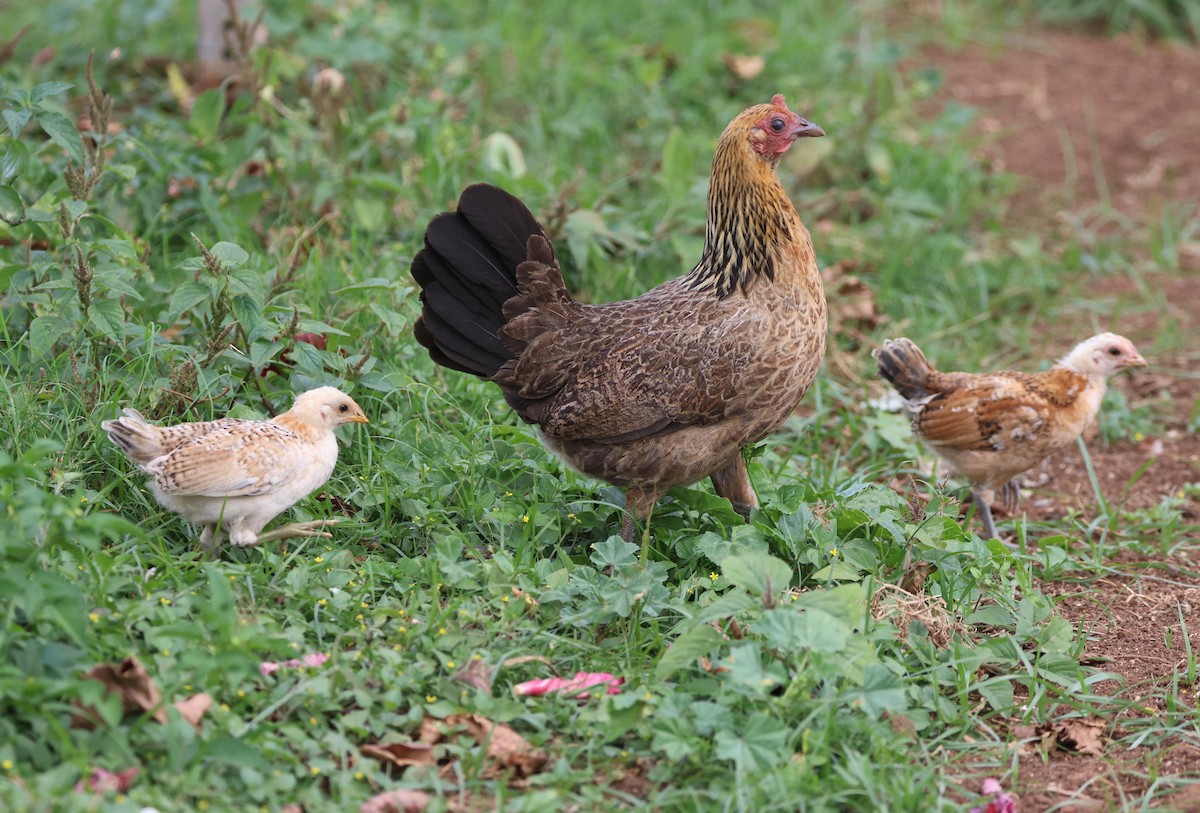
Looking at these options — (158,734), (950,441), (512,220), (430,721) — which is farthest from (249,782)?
(950,441)

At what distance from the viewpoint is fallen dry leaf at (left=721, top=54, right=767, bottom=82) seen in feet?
27.1

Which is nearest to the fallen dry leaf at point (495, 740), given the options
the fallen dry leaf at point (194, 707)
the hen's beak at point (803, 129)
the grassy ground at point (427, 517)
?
the grassy ground at point (427, 517)

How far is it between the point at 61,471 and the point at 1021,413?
3638 mm

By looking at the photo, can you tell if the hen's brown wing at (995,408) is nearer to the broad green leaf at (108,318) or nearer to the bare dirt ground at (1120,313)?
the bare dirt ground at (1120,313)

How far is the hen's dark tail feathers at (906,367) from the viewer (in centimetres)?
534

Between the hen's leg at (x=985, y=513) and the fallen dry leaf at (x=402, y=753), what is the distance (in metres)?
2.67

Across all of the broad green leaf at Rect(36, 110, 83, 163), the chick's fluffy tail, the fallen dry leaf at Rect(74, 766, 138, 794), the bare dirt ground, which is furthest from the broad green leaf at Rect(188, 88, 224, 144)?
the bare dirt ground

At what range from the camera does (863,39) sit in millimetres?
9508

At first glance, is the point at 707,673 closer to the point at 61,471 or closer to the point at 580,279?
the point at 61,471

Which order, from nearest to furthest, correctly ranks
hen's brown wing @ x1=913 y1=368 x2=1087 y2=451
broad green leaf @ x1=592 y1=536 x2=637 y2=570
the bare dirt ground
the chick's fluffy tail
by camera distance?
1. the bare dirt ground
2. the chick's fluffy tail
3. broad green leaf @ x1=592 y1=536 x2=637 y2=570
4. hen's brown wing @ x1=913 y1=368 x2=1087 y2=451

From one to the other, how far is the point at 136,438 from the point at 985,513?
332 centimetres

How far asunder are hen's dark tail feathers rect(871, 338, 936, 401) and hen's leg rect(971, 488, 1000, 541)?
0.47m

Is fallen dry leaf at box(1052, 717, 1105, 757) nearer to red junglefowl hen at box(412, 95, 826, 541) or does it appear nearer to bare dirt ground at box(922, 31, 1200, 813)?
bare dirt ground at box(922, 31, 1200, 813)

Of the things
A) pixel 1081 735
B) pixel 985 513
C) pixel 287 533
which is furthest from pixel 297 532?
pixel 985 513
